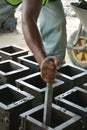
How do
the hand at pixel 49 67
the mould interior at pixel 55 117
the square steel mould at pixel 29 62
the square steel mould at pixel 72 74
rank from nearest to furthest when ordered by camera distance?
the hand at pixel 49 67 < the mould interior at pixel 55 117 < the square steel mould at pixel 72 74 < the square steel mould at pixel 29 62

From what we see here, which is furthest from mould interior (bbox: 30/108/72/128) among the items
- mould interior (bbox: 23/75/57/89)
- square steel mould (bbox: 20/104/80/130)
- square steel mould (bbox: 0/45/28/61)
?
square steel mould (bbox: 0/45/28/61)

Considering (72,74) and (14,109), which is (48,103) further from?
(72,74)

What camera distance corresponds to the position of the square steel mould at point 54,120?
1904 mm

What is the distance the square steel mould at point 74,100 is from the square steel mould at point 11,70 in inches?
19.3

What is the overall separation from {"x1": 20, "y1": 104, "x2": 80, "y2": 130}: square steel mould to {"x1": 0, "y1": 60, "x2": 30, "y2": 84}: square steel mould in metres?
0.57

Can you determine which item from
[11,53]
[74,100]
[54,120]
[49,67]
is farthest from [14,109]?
[11,53]

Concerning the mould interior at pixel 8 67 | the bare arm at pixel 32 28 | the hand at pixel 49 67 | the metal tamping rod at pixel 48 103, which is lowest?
the mould interior at pixel 8 67

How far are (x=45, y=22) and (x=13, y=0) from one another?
448 millimetres

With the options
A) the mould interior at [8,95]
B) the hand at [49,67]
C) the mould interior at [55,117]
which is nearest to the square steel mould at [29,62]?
the mould interior at [8,95]

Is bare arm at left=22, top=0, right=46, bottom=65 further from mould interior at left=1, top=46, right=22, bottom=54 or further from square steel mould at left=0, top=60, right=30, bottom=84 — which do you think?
mould interior at left=1, top=46, right=22, bottom=54

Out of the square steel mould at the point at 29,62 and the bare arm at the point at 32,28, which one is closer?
the bare arm at the point at 32,28

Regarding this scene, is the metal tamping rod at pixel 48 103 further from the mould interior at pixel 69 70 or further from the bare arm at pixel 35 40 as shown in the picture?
the mould interior at pixel 69 70

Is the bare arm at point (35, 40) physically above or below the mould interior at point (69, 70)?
above

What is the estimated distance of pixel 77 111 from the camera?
2123 mm
